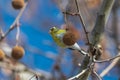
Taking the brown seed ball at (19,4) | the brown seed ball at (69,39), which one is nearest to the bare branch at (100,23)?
the brown seed ball at (69,39)

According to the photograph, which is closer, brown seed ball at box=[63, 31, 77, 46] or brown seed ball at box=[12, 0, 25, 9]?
brown seed ball at box=[63, 31, 77, 46]

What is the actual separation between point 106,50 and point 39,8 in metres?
1.49

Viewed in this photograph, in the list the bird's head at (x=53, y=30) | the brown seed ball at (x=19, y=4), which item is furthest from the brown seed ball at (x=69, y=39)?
the brown seed ball at (x=19, y=4)

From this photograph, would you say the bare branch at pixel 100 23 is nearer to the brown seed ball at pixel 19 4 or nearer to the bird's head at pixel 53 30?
the bird's head at pixel 53 30

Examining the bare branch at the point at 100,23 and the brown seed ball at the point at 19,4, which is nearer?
the bare branch at the point at 100,23

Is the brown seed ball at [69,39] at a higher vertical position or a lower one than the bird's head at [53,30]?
lower

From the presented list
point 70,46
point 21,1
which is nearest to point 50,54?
point 21,1

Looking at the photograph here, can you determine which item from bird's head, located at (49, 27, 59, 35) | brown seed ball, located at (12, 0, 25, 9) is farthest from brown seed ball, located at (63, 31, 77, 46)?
brown seed ball, located at (12, 0, 25, 9)

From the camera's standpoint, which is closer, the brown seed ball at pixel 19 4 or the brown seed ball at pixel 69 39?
the brown seed ball at pixel 69 39

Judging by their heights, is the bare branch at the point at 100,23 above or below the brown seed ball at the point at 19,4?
below

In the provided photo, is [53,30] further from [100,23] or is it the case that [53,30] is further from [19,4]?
[19,4]

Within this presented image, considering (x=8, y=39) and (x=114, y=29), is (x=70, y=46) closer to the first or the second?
(x=114, y=29)

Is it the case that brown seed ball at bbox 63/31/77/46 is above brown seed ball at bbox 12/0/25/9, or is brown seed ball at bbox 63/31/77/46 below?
below

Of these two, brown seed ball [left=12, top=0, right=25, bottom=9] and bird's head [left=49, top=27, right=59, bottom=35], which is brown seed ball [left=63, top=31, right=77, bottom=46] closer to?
bird's head [left=49, top=27, right=59, bottom=35]
